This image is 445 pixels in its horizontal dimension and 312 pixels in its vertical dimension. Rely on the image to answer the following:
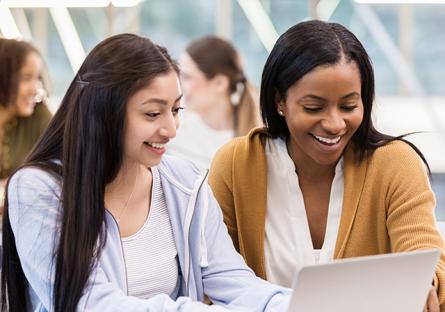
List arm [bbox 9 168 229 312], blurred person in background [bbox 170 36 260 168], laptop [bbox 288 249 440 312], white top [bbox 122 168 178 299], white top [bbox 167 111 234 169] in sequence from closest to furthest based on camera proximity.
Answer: laptop [bbox 288 249 440 312], arm [bbox 9 168 229 312], white top [bbox 122 168 178 299], white top [bbox 167 111 234 169], blurred person in background [bbox 170 36 260 168]

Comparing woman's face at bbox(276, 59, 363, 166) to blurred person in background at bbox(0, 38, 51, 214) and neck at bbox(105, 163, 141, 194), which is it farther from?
blurred person in background at bbox(0, 38, 51, 214)

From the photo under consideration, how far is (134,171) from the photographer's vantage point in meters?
1.77

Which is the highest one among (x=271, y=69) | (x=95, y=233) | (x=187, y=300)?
(x=271, y=69)

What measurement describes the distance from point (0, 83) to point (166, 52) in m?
2.15

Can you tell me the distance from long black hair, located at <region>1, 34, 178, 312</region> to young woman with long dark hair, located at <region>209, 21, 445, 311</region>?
0.87ft

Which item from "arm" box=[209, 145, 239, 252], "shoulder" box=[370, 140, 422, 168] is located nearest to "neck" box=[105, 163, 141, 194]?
"arm" box=[209, 145, 239, 252]

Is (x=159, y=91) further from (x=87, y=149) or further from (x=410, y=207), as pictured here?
(x=410, y=207)

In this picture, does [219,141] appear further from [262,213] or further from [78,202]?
[78,202]

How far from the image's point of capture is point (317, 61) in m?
1.80

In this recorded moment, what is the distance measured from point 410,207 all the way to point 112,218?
1.75ft

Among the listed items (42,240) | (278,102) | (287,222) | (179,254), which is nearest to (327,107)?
(278,102)

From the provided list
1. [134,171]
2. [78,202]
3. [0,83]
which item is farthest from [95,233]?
[0,83]

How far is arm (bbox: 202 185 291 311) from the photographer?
5.66ft

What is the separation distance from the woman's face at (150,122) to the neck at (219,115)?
2.37 metres
